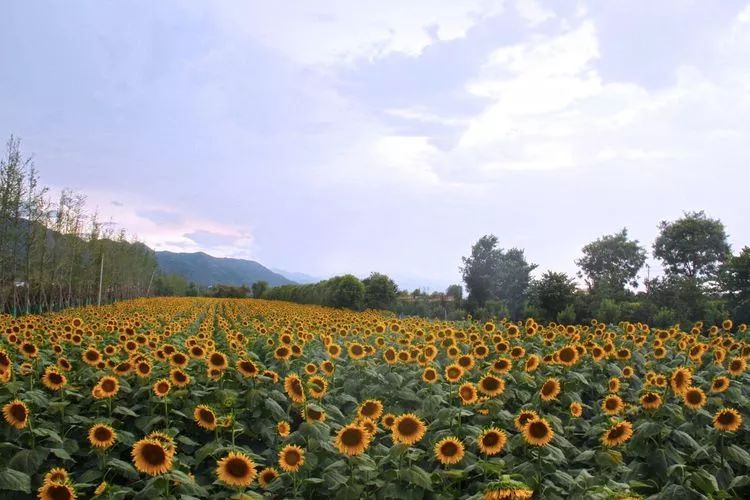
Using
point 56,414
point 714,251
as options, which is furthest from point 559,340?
point 714,251

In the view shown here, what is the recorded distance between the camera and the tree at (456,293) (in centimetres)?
4553

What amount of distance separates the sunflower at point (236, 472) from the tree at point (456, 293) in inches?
1656

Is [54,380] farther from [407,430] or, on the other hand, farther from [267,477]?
[407,430]

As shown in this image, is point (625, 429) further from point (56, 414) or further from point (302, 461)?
point (56, 414)

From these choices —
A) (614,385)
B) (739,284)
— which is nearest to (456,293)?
(739,284)

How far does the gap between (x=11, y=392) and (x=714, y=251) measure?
54492 millimetres

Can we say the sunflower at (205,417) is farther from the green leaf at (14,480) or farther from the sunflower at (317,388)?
the green leaf at (14,480)

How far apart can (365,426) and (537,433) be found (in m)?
1.25

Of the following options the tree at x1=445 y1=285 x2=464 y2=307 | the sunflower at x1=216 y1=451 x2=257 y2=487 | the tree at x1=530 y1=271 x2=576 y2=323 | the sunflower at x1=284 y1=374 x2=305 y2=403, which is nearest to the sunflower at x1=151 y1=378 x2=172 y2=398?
the sunflower at x1=284 y1=374 x2=305 y2=403

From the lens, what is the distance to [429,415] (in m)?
5.20

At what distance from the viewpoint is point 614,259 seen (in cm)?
6084

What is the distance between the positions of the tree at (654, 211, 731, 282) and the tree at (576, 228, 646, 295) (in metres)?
8.89

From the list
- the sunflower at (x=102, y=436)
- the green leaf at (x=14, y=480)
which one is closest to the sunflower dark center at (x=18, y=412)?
the green leaf at (x=14, y=480)

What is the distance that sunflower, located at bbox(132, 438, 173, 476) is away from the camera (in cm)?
330
